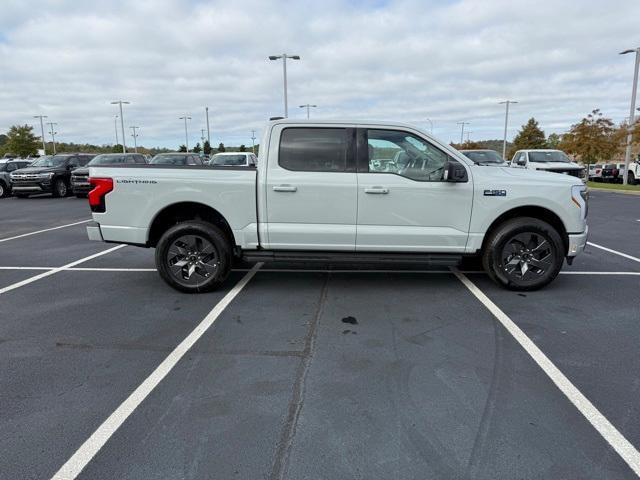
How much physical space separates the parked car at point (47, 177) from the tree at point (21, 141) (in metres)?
53.0

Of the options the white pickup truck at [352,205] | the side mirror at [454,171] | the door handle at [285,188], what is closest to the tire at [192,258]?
the white pickup truck at [352,205]

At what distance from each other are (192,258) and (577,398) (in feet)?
13.6

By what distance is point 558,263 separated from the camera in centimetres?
552

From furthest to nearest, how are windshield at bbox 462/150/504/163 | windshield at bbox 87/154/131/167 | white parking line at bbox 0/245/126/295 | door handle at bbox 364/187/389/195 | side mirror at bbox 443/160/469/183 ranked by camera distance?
1. windshield at bbox 87/154/131/167
2. windshield at bbox 462/150/504/163
3. white parking line at bbox 0/245/126/295
4. door handle at bbox 364/187/389/195
5. side mirror at bbox 443/160/469/183

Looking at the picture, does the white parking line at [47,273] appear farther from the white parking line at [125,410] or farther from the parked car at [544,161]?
the parked car at [544,161]

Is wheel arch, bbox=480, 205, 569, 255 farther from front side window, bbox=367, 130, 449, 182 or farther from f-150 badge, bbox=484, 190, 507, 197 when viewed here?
front side window, bbox=367, 130, 449, 182

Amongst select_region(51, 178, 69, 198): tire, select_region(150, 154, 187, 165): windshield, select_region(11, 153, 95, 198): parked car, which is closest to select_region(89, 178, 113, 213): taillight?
select_region(150, 154, 187, 165): windshield

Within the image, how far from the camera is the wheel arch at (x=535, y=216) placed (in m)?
5.58

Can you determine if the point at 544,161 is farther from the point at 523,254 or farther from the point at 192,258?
the point at 192,258

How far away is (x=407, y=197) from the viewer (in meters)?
5.38

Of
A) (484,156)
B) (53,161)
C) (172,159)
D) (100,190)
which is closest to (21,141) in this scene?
(53,161)

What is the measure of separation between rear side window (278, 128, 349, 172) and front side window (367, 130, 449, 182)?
13.1 inches

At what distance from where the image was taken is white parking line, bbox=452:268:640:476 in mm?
2656

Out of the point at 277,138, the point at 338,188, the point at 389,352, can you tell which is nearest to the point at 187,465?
the point at 389,352
